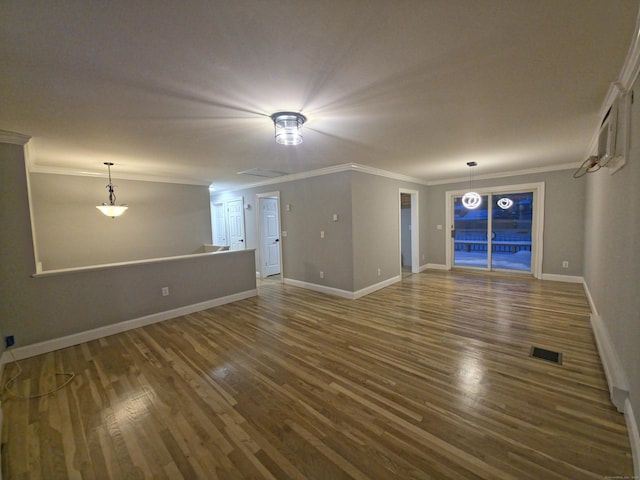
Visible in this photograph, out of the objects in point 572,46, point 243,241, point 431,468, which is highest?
point 572,46

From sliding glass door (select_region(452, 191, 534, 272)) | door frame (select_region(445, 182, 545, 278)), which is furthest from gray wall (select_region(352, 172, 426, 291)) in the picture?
door frame (select_region(445, 182, 545, 278))

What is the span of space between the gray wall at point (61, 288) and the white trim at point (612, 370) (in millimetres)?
4901

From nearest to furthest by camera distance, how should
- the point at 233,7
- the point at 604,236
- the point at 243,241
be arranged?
the point at 233,7
the point at 604,236
the point at 243,241

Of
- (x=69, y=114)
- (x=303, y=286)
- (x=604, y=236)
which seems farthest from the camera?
(x=303, y=286)

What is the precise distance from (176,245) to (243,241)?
5.74 feet

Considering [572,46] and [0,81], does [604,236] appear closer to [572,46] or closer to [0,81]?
[572,46]

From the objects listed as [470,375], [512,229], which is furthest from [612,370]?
[512,229]

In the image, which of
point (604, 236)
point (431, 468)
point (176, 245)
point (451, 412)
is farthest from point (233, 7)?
point (176, 245)

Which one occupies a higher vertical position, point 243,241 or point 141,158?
point 141,158

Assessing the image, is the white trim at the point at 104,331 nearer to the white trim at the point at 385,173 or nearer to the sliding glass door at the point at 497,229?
the white trim at the point at 385,173

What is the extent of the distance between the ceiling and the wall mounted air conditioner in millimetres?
198

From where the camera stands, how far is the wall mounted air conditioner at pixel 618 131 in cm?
185

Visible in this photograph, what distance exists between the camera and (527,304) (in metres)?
4.17

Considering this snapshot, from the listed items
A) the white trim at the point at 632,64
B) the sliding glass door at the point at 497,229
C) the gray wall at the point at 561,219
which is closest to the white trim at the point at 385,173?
the sliding glass door at the point at 497,229
